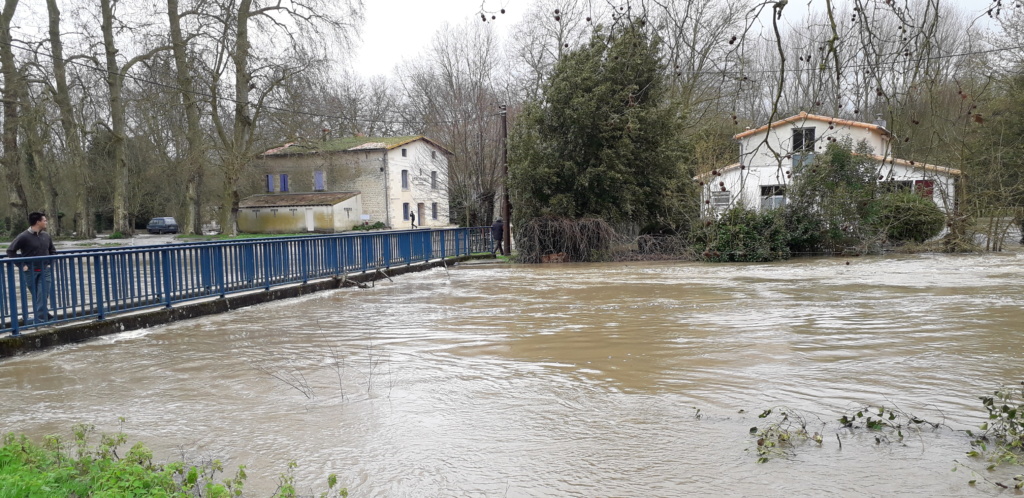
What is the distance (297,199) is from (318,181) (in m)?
3.11

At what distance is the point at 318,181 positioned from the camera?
197ft

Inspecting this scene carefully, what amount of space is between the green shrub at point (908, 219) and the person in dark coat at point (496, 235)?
13.3 m

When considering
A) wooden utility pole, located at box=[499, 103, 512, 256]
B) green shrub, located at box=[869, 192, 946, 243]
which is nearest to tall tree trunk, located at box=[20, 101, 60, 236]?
wooden utility pole, located at box=[499, 103, 512, 256]

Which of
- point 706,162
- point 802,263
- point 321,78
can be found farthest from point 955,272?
point 321,78

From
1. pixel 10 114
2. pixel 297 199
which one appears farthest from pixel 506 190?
pixel 297 199

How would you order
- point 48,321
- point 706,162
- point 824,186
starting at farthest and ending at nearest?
point 706,162 < point 824,186 < point 48,321

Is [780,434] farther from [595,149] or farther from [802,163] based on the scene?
[595,149]

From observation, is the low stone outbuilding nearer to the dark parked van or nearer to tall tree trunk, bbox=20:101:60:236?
the dark parked van

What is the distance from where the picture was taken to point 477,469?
5.31 m

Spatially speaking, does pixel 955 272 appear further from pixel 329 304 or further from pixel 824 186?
pixel 329 304

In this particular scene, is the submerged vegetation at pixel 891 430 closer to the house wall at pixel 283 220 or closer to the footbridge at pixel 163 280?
the footbridge at pixel 163 280

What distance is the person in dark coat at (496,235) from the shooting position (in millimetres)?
29250

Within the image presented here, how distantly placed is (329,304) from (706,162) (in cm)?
1895

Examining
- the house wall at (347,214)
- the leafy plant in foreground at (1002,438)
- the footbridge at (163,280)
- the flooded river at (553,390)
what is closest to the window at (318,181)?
the house wall at (347,214)
